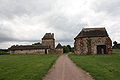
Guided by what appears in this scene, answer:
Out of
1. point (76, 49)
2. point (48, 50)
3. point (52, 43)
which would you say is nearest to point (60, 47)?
point (52, 43)

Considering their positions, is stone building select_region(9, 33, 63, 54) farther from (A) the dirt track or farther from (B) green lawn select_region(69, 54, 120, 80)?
(A) the dirt track

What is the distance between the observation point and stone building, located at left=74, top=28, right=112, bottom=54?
171 feet

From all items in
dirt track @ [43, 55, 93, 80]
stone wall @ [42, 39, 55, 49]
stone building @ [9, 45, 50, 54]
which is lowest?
dirt track @ [43, 55, 93, 80]

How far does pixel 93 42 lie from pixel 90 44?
1031mm

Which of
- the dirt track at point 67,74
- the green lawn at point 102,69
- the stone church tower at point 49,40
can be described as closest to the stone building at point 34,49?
the stone church tower at point 49,40

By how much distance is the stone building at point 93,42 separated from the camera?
52.0 m

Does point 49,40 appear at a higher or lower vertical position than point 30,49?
higher

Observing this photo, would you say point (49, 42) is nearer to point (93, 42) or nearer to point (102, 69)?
point (93, 42)

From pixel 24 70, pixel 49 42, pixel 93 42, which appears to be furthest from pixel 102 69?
pixel 49 42

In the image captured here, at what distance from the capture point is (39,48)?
81375 millimetres

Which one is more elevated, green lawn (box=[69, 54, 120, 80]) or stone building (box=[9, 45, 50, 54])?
stone building (box=[9, 45, 50, 54])

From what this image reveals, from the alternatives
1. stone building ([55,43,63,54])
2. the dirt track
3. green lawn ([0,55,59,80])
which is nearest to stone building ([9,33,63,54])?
stone building ([55,43,63,54])

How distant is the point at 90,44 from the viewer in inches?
2103

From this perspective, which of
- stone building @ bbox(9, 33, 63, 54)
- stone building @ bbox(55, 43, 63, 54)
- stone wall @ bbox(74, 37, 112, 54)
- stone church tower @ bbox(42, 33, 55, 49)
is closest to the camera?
stone wall @ bbox(74, 37, 112, 54)
